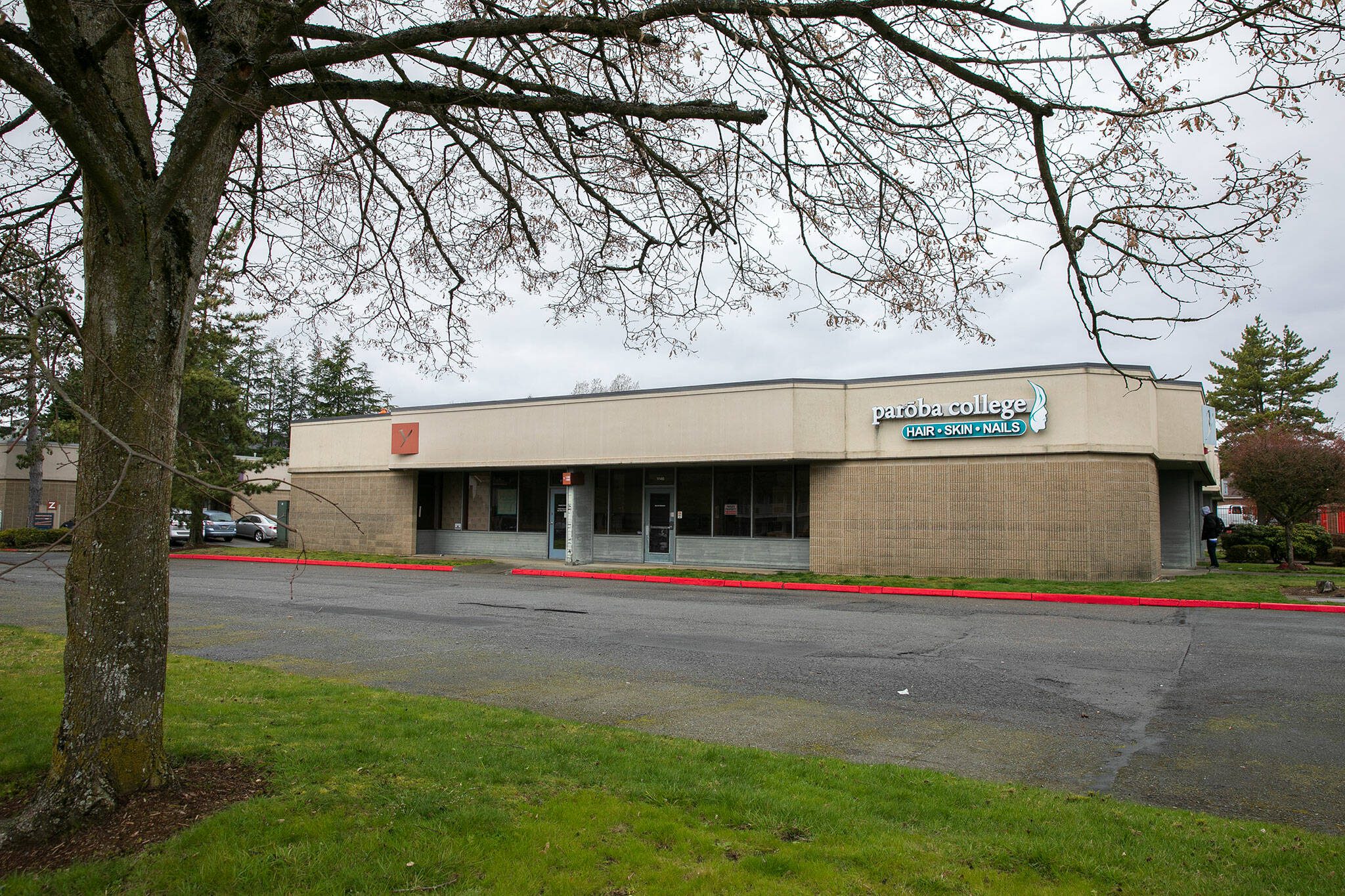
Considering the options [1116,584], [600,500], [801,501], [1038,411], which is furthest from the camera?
[600,500]

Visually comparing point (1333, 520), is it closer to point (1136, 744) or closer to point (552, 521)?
point (552, 521)

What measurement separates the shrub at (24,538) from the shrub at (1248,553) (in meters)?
41.0

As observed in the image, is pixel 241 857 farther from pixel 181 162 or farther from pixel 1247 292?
pixel 1247 292

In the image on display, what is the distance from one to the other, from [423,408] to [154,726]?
85.0 ft

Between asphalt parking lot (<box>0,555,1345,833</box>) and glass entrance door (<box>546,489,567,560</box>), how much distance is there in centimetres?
1093

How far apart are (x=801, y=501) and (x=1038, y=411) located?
274 inches

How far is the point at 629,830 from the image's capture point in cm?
461

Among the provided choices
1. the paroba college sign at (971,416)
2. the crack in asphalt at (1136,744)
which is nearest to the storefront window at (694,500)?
the paroba college sign at (971,416)

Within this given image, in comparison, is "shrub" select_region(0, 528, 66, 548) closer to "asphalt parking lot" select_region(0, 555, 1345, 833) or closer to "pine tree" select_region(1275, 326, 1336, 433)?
"asphalt parking lot" select_region(0, 555, 1345, 833)

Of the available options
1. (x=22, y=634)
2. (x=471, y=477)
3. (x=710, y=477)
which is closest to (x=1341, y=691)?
(x=22, y=634)

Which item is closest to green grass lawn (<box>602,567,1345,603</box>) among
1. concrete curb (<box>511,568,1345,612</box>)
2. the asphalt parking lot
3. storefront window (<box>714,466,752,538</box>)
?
concrete curb (<box>511,568,1345,612</box>)

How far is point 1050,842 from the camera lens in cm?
450

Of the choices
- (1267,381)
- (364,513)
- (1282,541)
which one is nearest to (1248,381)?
(1267,381)

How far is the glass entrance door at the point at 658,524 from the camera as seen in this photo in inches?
1063
